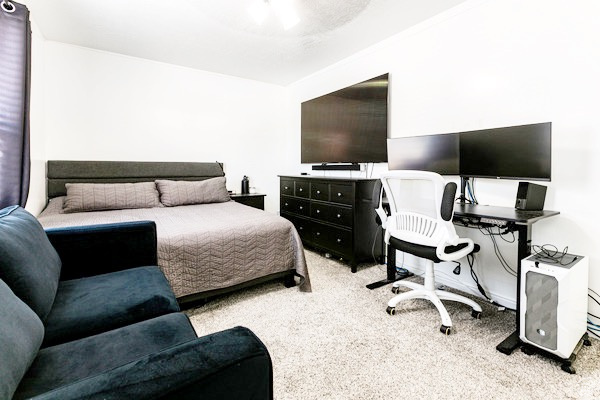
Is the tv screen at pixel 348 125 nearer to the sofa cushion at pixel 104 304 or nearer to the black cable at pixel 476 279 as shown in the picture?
the black cable at pixel 476 279

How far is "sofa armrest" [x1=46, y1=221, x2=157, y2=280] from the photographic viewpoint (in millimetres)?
1678

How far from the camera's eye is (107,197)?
3021 mm

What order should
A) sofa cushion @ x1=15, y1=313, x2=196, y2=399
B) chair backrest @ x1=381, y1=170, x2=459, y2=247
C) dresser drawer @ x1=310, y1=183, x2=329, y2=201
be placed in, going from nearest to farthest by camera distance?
sofa cushion @ x1=15, y1=313, x2=196, y2=399, chair backrest @ x1=381, y1=170, x2=459, y2=247, dresser drawer @ x1=310, y1=183, x2=329, y2=201

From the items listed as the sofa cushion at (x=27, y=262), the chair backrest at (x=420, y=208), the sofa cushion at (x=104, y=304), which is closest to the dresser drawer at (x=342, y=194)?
the chair backrest at (x=420, y=208)

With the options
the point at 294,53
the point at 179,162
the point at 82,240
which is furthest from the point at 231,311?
the point at 294,53

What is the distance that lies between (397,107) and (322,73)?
1.49 m

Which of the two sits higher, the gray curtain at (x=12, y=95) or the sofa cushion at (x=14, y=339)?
the gray curtain at (x=12, y=95)

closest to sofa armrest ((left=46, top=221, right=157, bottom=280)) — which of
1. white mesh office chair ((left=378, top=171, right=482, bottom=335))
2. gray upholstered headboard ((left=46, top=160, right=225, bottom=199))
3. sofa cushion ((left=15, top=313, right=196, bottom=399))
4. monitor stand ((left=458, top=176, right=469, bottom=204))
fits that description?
sofa cushion ((left=15, top=313, right=196, bottom=399))

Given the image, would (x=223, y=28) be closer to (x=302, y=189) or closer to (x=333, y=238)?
(x=302, y=189)

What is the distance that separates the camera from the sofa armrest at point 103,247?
168cm

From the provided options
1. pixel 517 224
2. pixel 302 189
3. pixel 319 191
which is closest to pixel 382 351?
pixel 517 224

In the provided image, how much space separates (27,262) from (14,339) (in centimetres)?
56

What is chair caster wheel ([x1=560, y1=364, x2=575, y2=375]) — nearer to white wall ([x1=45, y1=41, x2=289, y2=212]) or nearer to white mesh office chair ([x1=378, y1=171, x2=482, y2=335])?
white mesh office chair ([x1=378, y1=171, x2=482, y2=335])

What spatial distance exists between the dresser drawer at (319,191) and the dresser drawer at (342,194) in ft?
0.34
